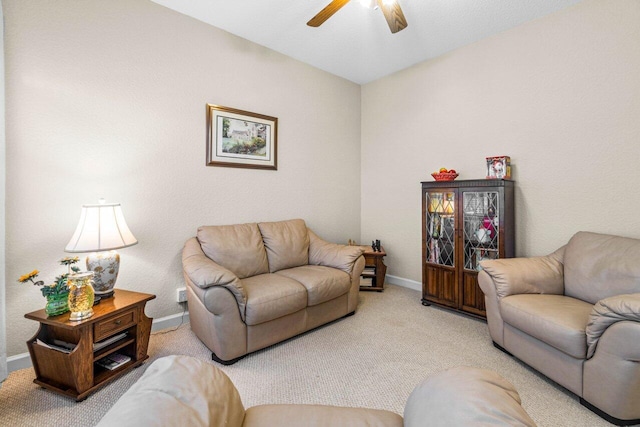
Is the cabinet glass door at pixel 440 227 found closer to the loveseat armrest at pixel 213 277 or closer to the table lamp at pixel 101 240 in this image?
the loveseat armrest at pixel 213 277

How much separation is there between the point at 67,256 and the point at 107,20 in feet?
6.23

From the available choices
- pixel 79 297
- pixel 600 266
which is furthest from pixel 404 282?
pixel 79 297

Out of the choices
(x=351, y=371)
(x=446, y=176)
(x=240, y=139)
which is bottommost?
(x=351, y=371)

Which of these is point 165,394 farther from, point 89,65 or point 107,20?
point 107,20

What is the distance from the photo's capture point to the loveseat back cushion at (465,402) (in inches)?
28.5

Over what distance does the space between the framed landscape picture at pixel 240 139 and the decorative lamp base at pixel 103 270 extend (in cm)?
125

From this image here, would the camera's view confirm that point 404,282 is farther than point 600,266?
Yes

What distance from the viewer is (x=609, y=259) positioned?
7.00 feet

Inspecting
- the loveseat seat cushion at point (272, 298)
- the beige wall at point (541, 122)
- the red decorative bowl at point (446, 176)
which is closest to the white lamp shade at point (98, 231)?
the loveseat seat cushion at point (272, 298)

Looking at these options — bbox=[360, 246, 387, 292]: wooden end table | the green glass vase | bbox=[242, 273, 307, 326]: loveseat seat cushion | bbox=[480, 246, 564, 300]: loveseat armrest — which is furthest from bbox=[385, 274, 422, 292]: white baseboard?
the green glass vase

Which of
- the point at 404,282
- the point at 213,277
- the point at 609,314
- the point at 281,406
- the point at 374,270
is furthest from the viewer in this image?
the point at 404,282

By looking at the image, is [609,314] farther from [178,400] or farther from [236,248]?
[236,248]

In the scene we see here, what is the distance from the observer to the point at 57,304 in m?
1.85

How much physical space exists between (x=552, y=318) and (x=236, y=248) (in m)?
2.46
